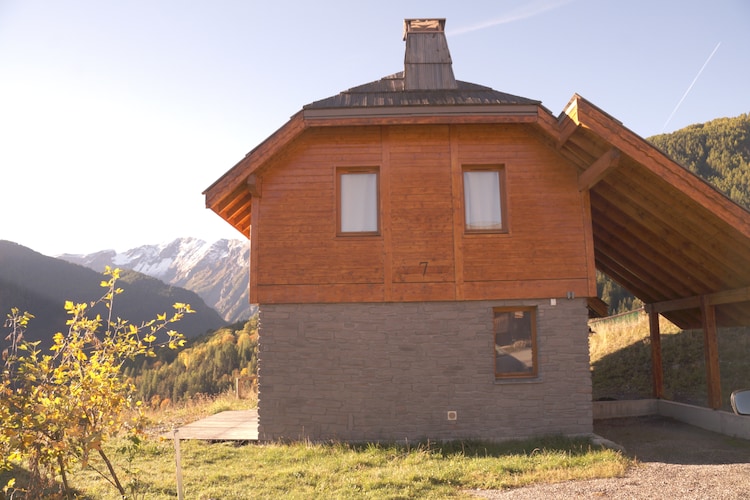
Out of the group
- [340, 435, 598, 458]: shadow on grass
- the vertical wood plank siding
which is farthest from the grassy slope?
the vertical wood plank siding

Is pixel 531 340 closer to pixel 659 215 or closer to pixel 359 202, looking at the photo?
pixel 659 215

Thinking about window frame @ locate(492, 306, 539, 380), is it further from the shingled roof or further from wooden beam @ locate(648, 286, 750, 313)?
the shingled roof

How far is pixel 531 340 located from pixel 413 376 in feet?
8.55

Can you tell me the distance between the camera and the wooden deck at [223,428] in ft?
39.7

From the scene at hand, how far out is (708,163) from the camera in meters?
72.9

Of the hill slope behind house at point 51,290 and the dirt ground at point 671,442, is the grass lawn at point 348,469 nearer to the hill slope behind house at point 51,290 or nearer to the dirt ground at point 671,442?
the dirt ground at point 671,442

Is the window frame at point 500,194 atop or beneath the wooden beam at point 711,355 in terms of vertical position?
atop

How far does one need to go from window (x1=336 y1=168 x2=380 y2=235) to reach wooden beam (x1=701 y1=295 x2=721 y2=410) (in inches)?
307

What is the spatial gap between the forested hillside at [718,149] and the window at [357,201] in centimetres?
5824

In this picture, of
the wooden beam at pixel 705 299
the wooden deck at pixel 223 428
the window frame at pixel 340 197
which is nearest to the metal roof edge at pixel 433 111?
the window frame at pixel 340 197

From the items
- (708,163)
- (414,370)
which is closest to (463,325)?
(414,370)

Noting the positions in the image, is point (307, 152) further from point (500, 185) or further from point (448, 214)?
point (500, 185)

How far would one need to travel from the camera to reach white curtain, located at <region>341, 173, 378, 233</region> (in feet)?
41.0

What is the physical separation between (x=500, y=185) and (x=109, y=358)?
885cm
